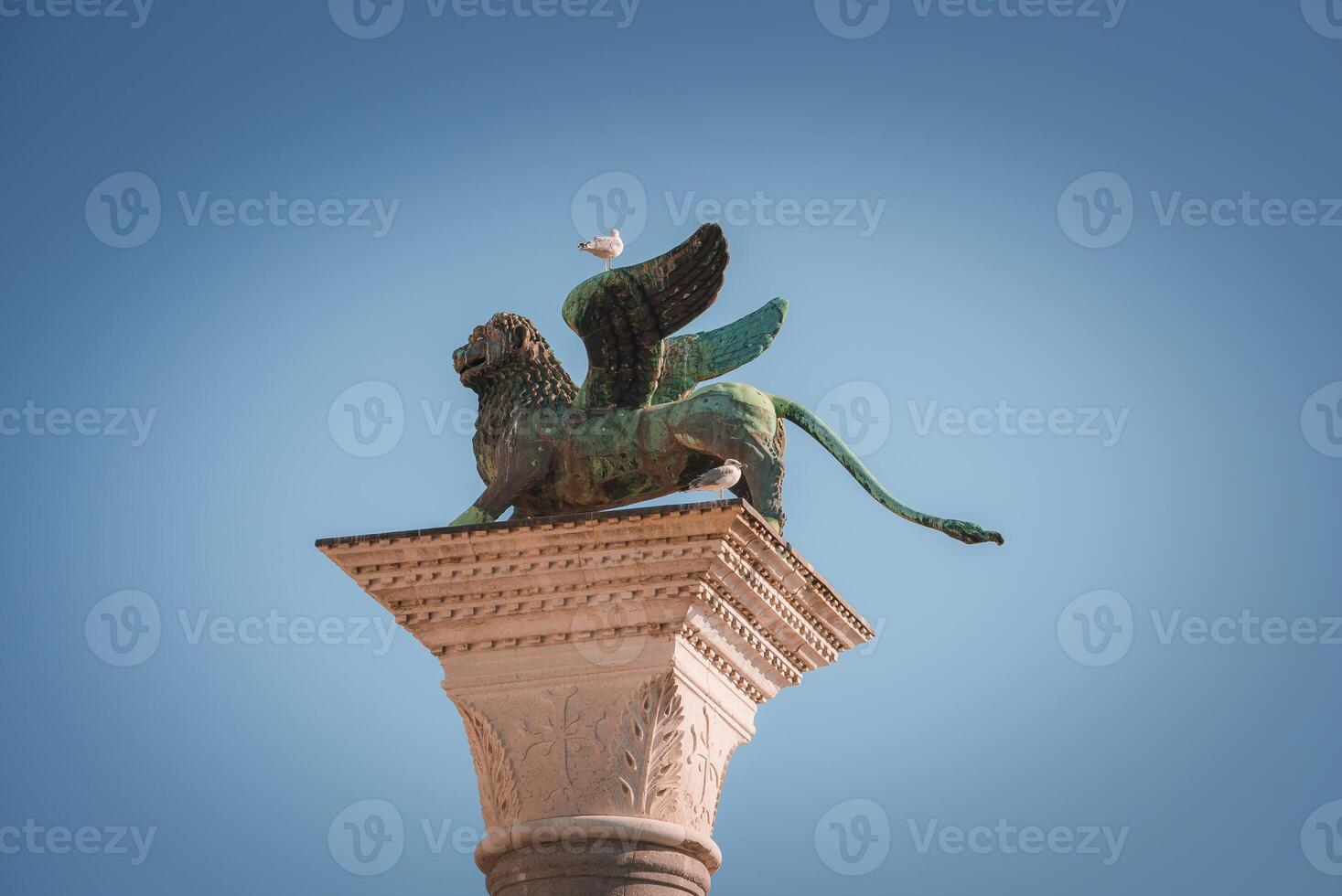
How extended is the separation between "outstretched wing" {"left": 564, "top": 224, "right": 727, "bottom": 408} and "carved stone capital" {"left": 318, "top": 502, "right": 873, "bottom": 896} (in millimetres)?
1561

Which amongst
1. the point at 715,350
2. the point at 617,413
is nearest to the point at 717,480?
the point at 617,413

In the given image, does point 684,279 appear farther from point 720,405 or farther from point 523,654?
point 523,654

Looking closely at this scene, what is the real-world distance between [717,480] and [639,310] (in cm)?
116

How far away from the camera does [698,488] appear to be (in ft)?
41.2

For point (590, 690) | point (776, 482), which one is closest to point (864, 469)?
point (776, 482)

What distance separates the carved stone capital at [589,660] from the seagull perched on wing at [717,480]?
24.4 inches

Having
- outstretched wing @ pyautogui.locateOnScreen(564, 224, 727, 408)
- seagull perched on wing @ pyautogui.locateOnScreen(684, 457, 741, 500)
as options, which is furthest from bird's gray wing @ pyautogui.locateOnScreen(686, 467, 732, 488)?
outstretched wing @ pyautogui.locateOnScreen(564, 224, 727, 408)

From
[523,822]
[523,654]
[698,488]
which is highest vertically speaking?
[698,488]

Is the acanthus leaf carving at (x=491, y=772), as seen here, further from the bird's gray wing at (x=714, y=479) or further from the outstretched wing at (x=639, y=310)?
the outstretched wing at (x=639, y=310)

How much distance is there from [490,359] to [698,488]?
1.72 metres

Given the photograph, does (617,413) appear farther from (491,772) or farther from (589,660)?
(491,772)

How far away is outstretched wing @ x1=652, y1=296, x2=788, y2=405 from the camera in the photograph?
13.8m

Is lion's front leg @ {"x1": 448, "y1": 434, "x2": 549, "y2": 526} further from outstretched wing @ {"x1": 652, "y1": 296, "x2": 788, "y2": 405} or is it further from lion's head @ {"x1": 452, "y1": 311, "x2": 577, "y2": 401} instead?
outstretched wing @ {"x1": 652, "y1": 296, "x2": 788, "y2": 405}

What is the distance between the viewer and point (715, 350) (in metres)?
13.9
